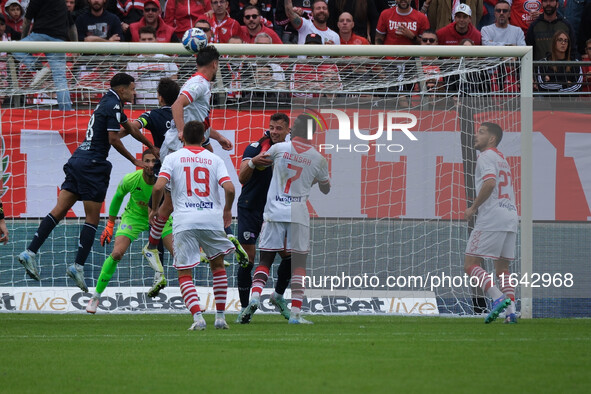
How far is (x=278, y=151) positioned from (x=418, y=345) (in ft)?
10.5

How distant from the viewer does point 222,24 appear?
1552 cm

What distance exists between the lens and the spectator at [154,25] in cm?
1525

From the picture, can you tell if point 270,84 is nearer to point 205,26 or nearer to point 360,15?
point 205,26

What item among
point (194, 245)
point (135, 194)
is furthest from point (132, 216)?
point (194, 245)

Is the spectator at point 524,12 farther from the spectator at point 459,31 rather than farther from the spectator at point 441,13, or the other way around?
the spectator at point 459,31

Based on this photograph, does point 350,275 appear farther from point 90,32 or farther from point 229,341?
point 90,32

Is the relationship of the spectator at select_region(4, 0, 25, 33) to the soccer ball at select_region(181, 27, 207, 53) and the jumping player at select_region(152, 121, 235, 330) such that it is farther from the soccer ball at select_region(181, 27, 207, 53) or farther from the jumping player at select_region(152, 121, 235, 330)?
the jumping player at select_region(152, 121, 235, 330)

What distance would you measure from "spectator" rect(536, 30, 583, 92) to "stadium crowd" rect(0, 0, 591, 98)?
0.10 feet

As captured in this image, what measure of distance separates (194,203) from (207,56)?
2124 mm

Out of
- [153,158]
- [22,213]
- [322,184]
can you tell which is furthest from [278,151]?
[22,213]

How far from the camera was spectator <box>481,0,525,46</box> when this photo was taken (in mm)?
15586

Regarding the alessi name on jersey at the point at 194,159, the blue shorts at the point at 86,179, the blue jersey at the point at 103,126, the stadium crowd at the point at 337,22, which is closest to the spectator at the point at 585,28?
the stadium crowd at the point at 337,22

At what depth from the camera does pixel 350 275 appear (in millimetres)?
12281

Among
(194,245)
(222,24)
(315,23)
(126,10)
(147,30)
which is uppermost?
(126,10)
